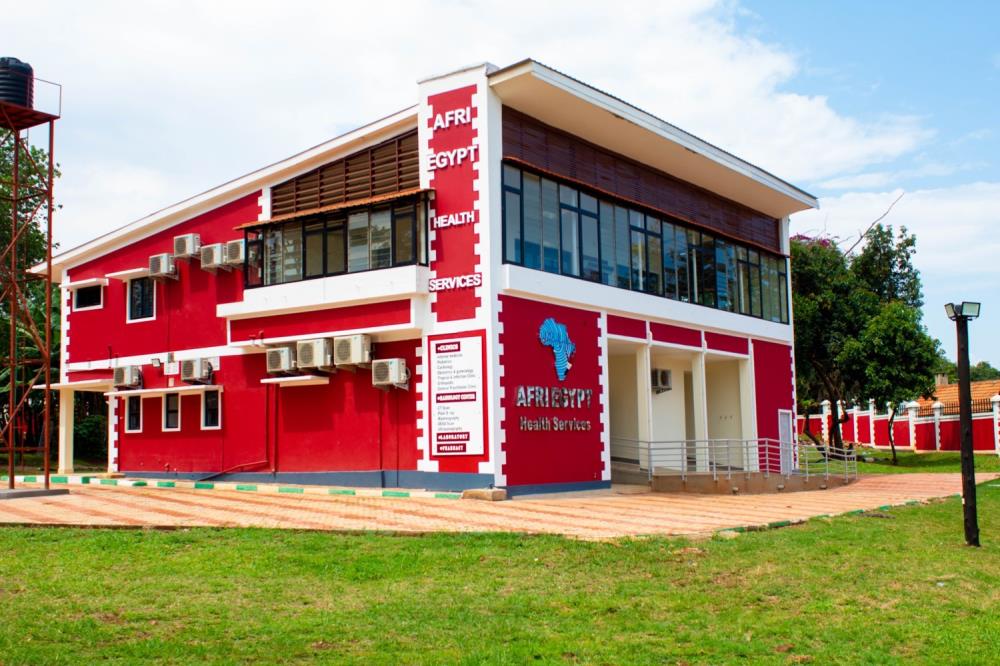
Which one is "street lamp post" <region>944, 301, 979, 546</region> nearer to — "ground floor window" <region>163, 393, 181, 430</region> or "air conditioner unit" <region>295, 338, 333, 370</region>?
"air conditioner unit" <region>295, 338, 333, 370</region>

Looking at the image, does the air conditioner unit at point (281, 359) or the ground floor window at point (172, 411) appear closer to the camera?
the air conditioner unit at point (281, 359)

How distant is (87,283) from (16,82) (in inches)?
317

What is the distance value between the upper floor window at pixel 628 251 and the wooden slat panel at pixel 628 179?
44 cm

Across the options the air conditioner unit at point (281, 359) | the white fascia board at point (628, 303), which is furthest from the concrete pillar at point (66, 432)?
the white fascia board at point (628, 303)

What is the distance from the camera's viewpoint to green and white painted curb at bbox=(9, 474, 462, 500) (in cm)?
1991

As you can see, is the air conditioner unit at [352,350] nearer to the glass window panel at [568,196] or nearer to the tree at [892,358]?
the glass window panel at [568,196]

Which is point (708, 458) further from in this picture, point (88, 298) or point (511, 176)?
point (88, 298)

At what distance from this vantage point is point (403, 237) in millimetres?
20953

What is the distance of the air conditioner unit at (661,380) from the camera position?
28.3 meters

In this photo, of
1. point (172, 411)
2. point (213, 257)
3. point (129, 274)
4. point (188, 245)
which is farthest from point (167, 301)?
point (172, 411)

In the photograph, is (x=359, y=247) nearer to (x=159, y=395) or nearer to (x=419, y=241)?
(x=419, y=241)

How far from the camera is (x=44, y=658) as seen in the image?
709 centimetres

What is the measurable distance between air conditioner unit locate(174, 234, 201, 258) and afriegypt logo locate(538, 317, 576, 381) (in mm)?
9206

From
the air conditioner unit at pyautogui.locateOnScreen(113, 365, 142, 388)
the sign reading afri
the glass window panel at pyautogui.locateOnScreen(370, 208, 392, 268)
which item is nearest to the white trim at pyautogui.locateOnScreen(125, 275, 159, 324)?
the air conditioner unit at pyautogui.locateOnScreen(113, 365, 142, 388)
